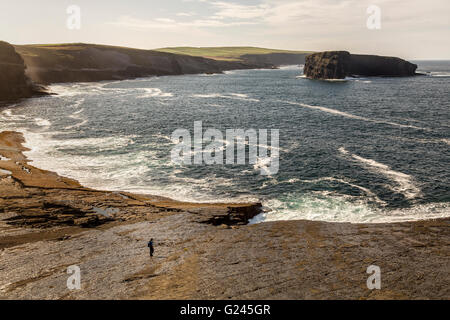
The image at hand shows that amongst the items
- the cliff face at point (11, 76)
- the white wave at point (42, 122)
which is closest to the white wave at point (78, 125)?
the white wave at point (42, 122)

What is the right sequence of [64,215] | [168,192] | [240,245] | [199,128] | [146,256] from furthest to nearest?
[199,128] < [168,192] < [64,215] < [240,245] < [146,256]

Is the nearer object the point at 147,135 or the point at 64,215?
the point at 64,215

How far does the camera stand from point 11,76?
115 meters

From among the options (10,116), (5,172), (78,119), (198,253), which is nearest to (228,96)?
(78,119)

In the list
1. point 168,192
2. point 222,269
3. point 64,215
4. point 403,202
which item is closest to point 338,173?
point 403,202

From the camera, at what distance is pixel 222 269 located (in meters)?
22.5

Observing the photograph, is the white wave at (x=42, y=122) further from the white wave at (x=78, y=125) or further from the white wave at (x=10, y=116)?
the white wave at (x=78, y=125)

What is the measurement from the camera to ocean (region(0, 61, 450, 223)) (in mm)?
39094

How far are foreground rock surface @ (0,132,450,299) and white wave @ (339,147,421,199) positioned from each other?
9536 millimetres

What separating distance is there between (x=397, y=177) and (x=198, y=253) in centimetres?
3453

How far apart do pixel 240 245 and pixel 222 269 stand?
423 cm

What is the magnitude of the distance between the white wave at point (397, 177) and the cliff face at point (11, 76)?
405 ft
